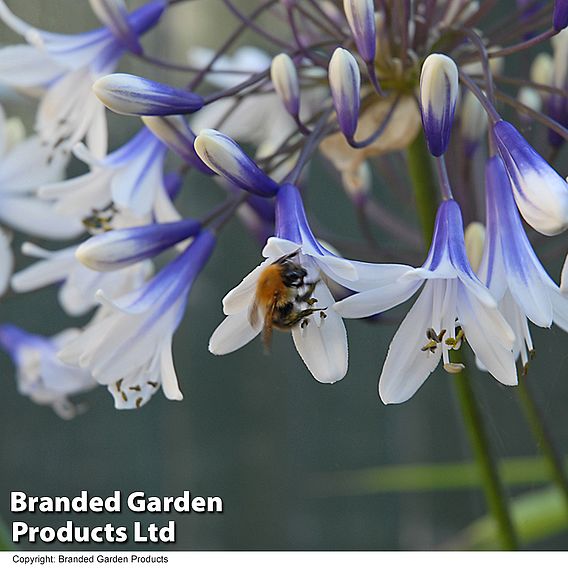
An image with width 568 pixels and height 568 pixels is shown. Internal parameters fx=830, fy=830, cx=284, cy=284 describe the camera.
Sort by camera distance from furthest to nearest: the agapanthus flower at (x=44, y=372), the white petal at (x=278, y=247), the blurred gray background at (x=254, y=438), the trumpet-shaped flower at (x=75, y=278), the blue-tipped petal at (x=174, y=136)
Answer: the blurred gray background at (x=254, y=438)
the agapanthus flower at (x=44, y=372)
the trumpet-shaped flower at (x=75, y=278)
the blue-tipped petal at (x=174, y=136)
the white petal at (x=278, y=247)

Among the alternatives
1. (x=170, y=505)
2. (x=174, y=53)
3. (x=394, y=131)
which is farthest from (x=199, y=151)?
(x=174, y=53)

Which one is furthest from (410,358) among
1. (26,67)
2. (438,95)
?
(26,67)

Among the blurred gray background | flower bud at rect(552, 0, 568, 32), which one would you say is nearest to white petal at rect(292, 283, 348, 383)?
flower bud at rect(552, 0, 568, 32)

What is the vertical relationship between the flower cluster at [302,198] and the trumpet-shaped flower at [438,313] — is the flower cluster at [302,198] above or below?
above

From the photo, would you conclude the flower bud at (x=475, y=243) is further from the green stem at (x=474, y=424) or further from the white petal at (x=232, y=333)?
the white petal at (x=232, y=333)

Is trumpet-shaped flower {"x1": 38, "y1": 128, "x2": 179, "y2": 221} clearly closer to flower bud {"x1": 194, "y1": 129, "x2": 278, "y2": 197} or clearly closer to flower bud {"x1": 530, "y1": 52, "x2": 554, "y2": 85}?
flower bud {"x1": 194, "y1": 129, "x2": 278, "y2": 197}

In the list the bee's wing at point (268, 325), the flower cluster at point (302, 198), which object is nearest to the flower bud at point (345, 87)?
the flower cluster at point (302, 198)
